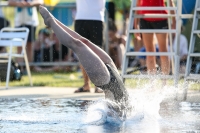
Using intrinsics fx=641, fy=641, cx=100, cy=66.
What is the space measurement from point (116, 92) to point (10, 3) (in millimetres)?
5097

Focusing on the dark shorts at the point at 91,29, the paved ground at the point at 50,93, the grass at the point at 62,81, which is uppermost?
the dark shorts at the point at 91,29

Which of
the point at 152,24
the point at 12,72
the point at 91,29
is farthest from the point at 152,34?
the point at 12,72

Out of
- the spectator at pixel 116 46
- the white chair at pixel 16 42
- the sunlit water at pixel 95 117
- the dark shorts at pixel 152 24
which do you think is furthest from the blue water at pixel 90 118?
the spectator at pixel 116 46

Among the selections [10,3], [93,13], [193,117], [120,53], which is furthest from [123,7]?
[193,117]

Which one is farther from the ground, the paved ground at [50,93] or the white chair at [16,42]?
the white chair at [16,42]

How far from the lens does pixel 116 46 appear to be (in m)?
15.0

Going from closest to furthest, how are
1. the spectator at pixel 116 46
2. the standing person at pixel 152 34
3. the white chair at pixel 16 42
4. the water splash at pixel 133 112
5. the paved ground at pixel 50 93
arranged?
the water splash at pixel 133 112
the paved ground at pixel 50 93
the standing person at pixel 152 34
the white chair at pixel 16 42
the spectator at pixel 116 46

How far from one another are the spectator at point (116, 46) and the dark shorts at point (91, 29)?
4802mm

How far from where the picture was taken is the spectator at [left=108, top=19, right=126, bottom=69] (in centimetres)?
1433

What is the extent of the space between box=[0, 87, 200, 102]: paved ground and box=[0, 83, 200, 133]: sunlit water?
641 mm

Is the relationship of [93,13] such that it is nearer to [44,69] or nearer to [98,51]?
[98,51]

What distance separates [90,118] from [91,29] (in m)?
3.36

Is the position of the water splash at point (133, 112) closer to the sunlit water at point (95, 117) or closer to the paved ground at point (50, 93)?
the sunlit water at point (95, 117)

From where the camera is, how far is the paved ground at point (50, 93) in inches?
339
